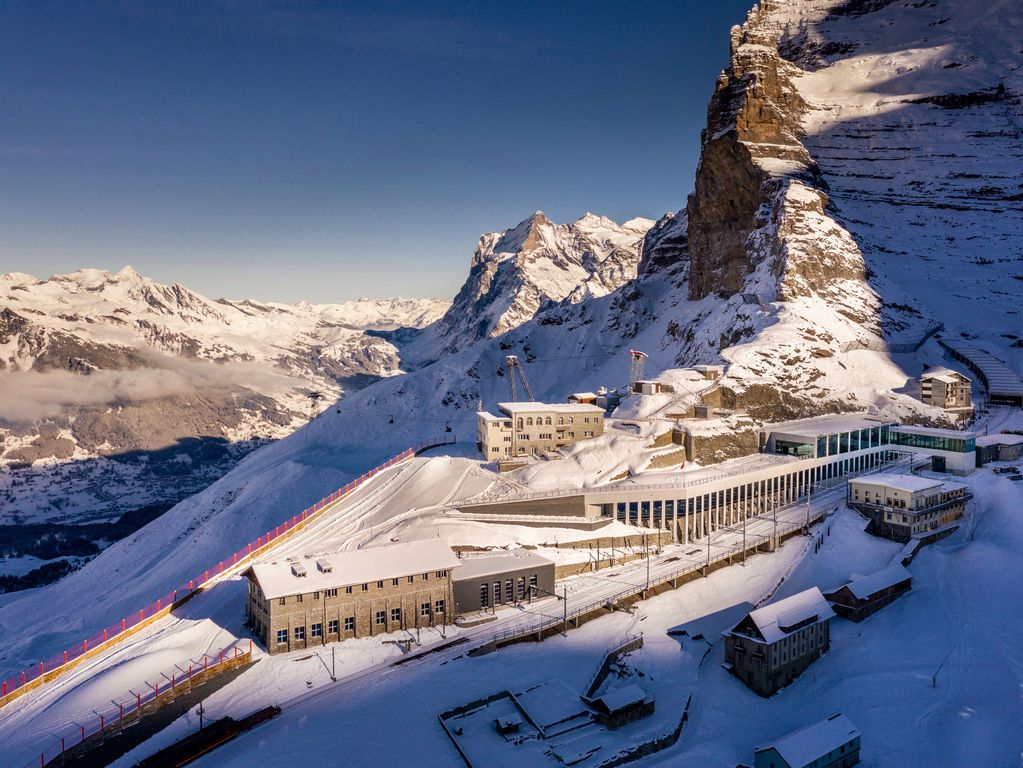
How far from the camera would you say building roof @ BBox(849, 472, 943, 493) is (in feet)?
240

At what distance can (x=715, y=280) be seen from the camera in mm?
142500

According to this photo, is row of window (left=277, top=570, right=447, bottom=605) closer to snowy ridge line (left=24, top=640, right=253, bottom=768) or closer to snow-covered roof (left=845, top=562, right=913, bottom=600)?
snowy ridge line (left=24, top=640, right=253, bottom=768)

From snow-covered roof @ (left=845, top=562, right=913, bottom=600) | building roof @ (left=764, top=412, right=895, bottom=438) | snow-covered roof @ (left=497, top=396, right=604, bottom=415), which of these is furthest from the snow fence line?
snow-covered roof @ (left=845, top=562, right=913, bottom=600)

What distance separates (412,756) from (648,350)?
4615 inches

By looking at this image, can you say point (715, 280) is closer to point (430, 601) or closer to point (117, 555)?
point (430, 601)

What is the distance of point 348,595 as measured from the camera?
180ft

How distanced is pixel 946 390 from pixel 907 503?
3584 centimetres

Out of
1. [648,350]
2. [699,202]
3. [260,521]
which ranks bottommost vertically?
[260,521]

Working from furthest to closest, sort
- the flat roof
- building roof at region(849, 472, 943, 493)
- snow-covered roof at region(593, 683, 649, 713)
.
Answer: the flat roof < building roof at region(849, 472, 943, 493) < snow-covered roof at region(593, 683, 649, 713)

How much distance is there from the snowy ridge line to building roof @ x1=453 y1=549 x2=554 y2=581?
17.7m

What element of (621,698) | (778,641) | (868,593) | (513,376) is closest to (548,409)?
(868,593)

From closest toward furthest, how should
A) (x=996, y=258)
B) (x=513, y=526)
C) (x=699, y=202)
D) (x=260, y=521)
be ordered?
(x=513, y=526), (x=260, y=521), (x=996, y=258), (x=699, y=202)

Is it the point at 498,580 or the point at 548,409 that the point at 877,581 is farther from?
the point at 548,409

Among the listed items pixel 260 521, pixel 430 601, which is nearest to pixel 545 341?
pixel 260 521
